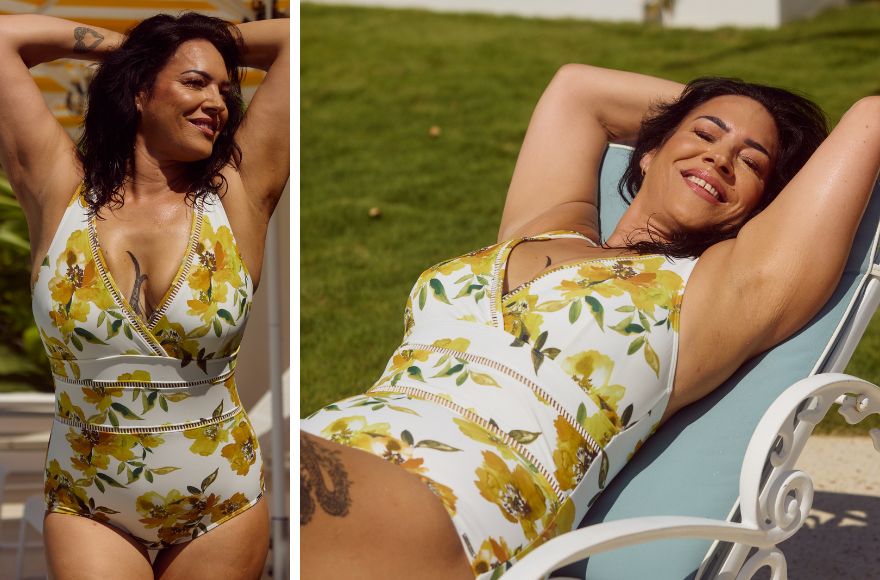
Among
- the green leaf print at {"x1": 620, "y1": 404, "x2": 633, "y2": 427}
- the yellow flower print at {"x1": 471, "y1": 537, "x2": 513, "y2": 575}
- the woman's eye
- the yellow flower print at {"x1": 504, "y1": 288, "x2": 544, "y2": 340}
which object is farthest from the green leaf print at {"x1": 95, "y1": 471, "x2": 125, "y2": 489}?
the woman's eye

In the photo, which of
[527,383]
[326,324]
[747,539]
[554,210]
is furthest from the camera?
[326,324]

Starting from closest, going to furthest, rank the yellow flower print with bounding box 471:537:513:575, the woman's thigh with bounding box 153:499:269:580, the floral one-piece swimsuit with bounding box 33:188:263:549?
the floral one-piece swimsuit with bounding box 33:188:263:549 → the woman's thigh with bounding box 153:499:269:580 → the yellow flower print with bounding box 471:537:513:575

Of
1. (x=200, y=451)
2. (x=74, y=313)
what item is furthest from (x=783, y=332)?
(x=74, y=313)

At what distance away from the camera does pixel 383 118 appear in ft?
24.5

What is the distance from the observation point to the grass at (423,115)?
495 cm

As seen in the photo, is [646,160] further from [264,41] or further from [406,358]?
[264,41]

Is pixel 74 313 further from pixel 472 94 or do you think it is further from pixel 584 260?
pixel 472 94

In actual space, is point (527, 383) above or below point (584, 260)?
below

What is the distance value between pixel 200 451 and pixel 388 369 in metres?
0.56

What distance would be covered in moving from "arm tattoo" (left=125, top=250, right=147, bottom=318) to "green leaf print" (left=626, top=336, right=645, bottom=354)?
96 centimetres

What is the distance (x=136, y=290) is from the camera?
1.80 metres

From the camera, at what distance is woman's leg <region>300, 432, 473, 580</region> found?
1.93m

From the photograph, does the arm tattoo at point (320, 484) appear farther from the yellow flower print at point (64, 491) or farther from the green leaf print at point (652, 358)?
the green leaf print at point (652, 358)

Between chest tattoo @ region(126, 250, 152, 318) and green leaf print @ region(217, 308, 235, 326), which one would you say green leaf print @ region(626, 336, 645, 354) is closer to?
green leaf print @ region(217, 308, 235, 326)
